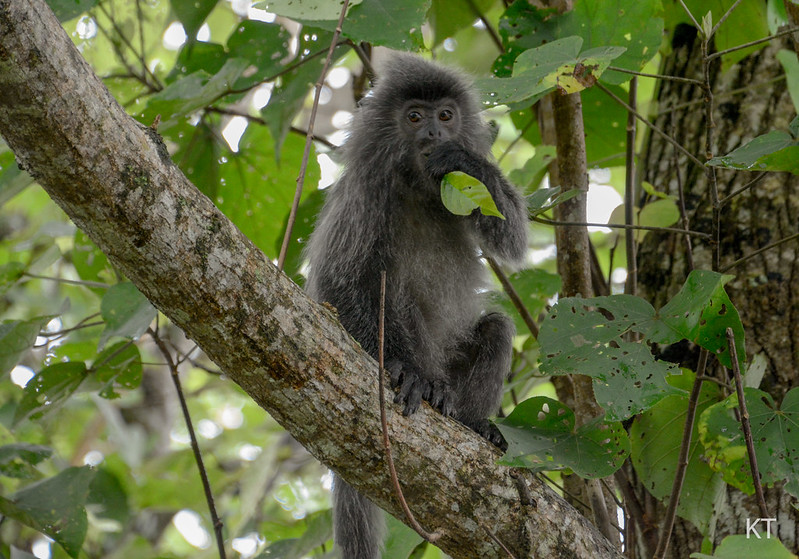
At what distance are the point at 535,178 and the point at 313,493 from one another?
438cm

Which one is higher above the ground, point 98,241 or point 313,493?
point 313,493

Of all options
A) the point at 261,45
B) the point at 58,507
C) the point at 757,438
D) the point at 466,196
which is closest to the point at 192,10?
the point at 261,45

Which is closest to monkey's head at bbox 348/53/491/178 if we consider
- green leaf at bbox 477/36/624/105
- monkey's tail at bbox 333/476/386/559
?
green leaf at bbox 477/36/624/105

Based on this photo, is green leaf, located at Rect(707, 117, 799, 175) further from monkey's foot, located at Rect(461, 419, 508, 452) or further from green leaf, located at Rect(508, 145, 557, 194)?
monkey's foot, located at Rect(461, 419, 508, 452)

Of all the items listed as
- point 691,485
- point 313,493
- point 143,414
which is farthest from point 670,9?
point 143,414

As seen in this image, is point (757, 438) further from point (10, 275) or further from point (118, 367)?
point (10, 275)

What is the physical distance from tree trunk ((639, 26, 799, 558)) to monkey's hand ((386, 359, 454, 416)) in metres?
1.07

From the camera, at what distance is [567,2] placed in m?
3.38

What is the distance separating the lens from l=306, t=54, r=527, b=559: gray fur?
3402mm

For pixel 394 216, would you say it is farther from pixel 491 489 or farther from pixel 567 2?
pixel 491 489

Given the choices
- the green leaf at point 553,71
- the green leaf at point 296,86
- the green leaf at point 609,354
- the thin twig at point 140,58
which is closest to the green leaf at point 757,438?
the green leaf at point 609,354

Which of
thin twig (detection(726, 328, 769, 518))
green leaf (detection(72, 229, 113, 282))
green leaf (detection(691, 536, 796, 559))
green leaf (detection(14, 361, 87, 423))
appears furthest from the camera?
green leaf (detection(72, 229, 113, 282))

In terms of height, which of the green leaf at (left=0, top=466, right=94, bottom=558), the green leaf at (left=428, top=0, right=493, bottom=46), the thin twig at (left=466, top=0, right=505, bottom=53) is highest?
the thin twig at (left=466, top=0, right=505, bottom=53)

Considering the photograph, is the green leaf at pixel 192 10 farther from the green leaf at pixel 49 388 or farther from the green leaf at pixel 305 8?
the green leaf at pixel 49 388
